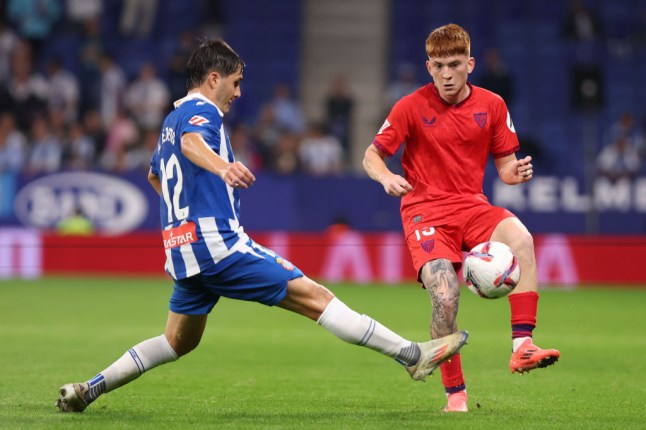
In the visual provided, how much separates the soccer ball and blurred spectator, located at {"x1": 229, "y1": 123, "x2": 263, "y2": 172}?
13.1m

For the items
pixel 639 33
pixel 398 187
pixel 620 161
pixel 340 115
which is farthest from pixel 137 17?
pixel 398 187

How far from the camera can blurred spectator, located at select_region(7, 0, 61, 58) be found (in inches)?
888

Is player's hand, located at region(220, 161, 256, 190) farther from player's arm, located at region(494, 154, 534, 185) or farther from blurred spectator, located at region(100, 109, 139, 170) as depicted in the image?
blurred spectator, located at region(100, 109, 139, 170)

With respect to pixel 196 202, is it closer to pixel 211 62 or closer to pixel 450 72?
pixel 211 62

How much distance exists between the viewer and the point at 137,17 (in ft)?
78.4

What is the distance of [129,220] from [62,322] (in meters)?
6.68

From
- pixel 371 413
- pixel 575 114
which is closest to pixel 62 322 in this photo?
pixel 371 413

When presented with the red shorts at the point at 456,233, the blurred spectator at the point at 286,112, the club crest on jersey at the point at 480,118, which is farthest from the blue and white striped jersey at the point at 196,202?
the blurred spectator at the point at 286,112

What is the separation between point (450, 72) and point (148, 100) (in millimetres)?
14295

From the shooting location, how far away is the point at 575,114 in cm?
2209

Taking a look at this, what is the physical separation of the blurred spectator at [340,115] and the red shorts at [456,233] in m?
13.5

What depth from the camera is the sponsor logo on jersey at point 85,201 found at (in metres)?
19.6

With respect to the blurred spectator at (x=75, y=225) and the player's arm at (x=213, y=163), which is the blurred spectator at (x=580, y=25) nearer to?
the blurred spectator at (x=75, y=225)

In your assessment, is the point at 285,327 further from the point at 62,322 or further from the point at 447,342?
the point at 447,342
